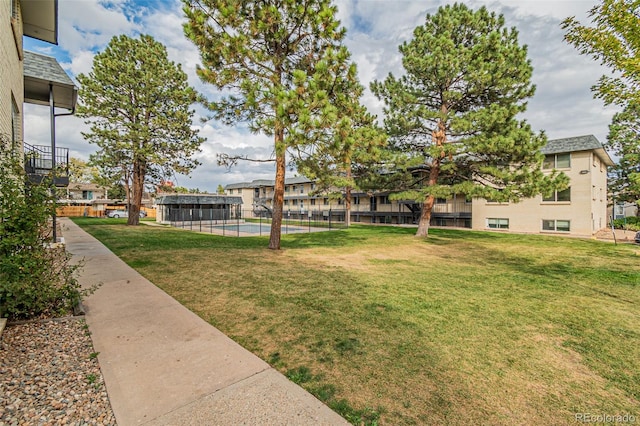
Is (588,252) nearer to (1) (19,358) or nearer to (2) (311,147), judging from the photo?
(2) (311,147)

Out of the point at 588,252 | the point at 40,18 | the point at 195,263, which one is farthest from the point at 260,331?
the point at 588,252

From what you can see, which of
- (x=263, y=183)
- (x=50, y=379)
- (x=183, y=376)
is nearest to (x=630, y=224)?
(x=183, y=376)

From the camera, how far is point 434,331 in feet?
14.5

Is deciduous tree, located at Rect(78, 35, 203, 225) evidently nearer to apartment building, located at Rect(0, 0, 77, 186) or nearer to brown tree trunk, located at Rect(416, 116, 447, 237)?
apartment building, located at Rect(0, 0, 77, 186)

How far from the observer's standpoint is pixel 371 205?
1411 inches

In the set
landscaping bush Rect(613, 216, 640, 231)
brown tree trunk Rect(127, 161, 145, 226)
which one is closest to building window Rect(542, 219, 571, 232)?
landscaping bush Rect(613, 216, 640, 231)

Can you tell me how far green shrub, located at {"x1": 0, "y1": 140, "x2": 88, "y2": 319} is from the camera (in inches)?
157

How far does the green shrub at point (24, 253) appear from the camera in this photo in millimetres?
3982

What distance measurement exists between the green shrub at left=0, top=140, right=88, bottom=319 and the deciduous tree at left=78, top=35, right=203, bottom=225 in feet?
64.5

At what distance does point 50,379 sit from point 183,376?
133cm

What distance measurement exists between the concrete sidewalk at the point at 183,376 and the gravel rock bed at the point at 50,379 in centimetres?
12

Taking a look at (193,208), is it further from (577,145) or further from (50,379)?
(577,145)

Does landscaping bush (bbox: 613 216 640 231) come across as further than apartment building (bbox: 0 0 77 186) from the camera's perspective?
Yes

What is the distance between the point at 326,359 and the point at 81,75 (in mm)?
27666
